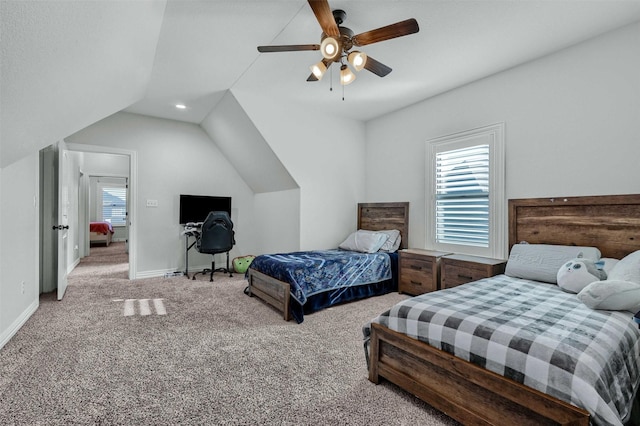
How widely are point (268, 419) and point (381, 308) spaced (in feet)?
6.78

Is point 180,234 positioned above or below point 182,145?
below

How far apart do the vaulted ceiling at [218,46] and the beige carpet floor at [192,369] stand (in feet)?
5.31

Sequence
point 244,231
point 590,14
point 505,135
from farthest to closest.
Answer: point 244,231
point 505,135
point 590,14

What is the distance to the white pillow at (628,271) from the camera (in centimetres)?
192

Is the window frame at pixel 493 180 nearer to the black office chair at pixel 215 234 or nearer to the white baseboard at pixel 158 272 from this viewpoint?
the black office chair at pixel 215 234

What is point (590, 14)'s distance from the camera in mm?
2396

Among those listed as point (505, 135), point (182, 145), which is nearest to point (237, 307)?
point (182, 145)

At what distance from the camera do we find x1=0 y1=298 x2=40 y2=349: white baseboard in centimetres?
243

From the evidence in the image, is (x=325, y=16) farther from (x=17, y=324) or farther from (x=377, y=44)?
(x=17, y=324)

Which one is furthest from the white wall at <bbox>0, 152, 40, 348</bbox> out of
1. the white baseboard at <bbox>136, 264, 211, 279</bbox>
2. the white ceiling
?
the white ceiling

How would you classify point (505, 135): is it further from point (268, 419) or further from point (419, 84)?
point (268, 419)

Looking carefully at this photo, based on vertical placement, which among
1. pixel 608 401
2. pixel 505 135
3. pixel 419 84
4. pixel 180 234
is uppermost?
pixel 419 84

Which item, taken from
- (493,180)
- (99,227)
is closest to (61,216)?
(493,180)

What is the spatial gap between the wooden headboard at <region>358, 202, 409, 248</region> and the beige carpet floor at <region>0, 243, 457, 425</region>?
1.39 m
